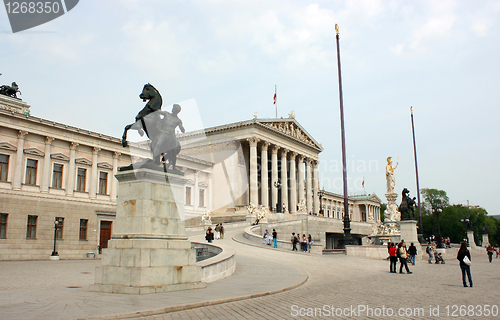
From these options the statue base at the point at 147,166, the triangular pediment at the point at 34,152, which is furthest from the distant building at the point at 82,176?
the statue base at the point at 147,166

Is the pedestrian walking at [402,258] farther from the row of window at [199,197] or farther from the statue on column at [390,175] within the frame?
the row of window at [199,197]

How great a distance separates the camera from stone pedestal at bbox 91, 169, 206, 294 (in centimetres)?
1014

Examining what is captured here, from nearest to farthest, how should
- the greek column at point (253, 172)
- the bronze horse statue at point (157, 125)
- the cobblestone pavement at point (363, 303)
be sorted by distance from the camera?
the cobblestone pavement at point (363, 303), the bronze horse statue at point (157, 125), the greek column at point (253, 172)

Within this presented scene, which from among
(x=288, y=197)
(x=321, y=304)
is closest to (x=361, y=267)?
(x=321, y=304)

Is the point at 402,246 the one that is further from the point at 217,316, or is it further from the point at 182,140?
the point at 182,140

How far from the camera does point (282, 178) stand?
6406 centimetres

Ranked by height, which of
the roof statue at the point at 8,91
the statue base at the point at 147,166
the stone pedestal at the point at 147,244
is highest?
the roof statue at the point at 8,91

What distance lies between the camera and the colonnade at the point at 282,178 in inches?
2339

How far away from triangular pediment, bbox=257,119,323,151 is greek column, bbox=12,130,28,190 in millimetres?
33407

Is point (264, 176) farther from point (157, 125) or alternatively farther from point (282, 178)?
point (157, 125)

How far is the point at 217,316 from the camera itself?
762 centimetres

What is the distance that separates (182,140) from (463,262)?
170ft

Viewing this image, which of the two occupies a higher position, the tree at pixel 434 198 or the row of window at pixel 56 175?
the tree at pixel 434 198

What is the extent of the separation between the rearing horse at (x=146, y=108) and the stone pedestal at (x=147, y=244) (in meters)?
1.25
